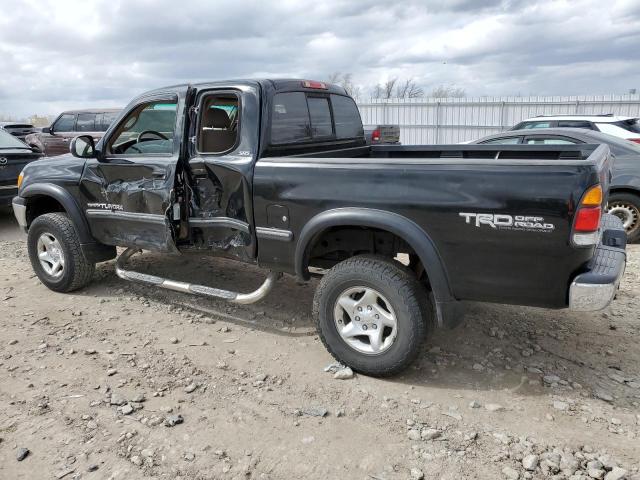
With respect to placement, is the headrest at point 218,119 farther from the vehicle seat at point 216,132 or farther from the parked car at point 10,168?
the parked car at point 10,168

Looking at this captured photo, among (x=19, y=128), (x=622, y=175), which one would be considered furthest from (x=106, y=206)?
(x=19, y=128)

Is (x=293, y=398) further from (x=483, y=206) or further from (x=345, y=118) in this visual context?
(x=345, y=118)

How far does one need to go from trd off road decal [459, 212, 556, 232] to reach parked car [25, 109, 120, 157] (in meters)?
13.1

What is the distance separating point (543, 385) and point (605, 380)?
433 mm

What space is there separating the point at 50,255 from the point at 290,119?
2967 mm

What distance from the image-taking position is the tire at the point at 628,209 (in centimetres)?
672

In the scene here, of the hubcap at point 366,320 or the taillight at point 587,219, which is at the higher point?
the taillight at point 587,219

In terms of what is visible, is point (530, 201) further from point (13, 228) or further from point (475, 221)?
point (13, 228)

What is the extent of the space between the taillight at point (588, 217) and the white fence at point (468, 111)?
1768 cm

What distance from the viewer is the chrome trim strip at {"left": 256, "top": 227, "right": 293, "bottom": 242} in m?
3.79

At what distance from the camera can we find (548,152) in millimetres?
4336

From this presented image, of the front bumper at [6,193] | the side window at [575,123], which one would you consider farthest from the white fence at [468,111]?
the front bumper at [6,193]

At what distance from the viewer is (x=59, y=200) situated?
5105 millimetres

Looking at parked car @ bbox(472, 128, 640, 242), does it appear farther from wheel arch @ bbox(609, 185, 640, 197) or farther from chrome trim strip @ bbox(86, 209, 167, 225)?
chrome trim strip @ bbox(86, 209, 167, 225)
